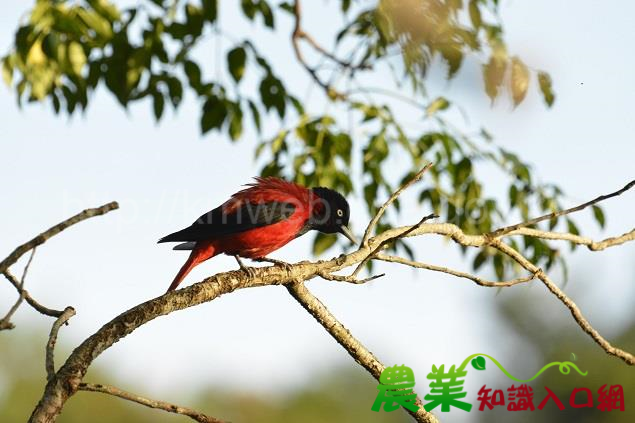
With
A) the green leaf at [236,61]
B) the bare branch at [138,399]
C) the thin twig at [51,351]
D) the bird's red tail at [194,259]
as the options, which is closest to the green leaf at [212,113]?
the green leaf at [236,61]

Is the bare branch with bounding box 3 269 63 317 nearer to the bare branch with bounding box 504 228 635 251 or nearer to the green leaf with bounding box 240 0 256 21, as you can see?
the bare branch with bounding box 504 228 635 251

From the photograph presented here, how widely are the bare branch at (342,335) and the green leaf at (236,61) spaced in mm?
3032

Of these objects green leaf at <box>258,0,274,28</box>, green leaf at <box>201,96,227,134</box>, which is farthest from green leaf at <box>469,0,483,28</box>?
green leaf at <box>201,96,227,134</box>

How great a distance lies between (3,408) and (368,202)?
52.3 metres

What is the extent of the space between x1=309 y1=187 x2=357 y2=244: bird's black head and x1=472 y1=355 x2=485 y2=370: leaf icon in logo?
2.40m

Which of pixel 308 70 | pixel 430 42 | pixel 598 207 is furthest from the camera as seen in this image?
pixel 308 70

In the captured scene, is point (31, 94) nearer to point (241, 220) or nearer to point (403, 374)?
point (241, 220)

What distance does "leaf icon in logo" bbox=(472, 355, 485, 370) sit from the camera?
460 centimetres

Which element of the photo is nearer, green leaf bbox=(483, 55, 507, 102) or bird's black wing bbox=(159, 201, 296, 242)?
green leaf bbox=(483, 55, 507, 102)

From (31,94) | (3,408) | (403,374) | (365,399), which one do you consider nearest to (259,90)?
(31,94)

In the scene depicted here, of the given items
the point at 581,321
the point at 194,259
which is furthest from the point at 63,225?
the point at 194,259

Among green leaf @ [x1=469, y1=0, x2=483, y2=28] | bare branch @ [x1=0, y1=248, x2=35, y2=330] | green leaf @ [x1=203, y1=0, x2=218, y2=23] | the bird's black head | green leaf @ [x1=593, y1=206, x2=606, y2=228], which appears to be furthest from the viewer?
the bird's black head

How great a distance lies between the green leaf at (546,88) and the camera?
6.22m

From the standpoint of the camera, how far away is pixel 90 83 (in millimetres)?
6688
